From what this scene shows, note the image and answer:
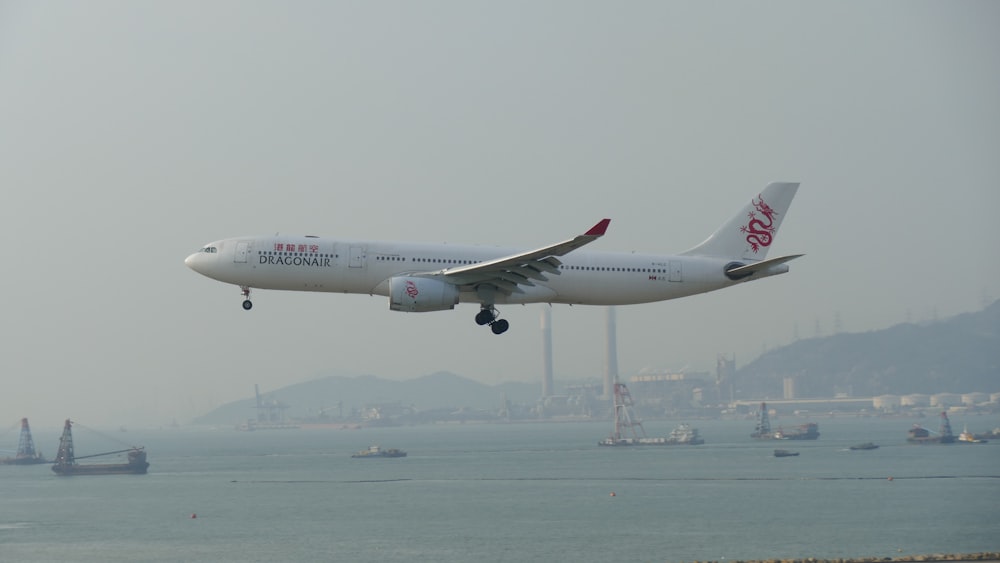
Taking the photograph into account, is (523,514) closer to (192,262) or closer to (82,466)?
(192,262)

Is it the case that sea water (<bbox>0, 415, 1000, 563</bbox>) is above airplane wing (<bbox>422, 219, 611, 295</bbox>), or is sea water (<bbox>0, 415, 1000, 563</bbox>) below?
below

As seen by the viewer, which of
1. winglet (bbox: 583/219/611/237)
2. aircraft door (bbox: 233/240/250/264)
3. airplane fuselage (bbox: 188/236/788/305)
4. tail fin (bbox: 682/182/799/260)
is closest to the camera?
winglet (bbox: 583/219/611/237)

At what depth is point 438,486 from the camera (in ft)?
541

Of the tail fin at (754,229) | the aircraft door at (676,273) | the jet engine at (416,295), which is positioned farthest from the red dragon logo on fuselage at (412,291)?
the tail fin at (754,229)

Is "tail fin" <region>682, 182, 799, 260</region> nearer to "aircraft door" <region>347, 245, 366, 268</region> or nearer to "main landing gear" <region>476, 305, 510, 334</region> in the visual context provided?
"main landing gear" <region>476, 305, 510, 334</region>

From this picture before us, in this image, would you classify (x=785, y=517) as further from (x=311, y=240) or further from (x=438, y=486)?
(x=311, y=240)

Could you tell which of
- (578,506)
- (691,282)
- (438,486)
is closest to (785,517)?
(578,506)

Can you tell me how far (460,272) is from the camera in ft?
195

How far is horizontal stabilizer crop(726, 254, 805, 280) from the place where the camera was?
202 feet

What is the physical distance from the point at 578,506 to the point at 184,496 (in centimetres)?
6038

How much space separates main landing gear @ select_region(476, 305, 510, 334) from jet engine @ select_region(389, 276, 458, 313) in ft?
13.1

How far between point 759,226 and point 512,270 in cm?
1819

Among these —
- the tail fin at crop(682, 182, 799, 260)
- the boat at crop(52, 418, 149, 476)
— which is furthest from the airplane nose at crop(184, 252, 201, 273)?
the boat at crop(52, 418, 149, 476)

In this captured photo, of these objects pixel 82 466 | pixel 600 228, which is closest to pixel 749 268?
pixel 600 228
